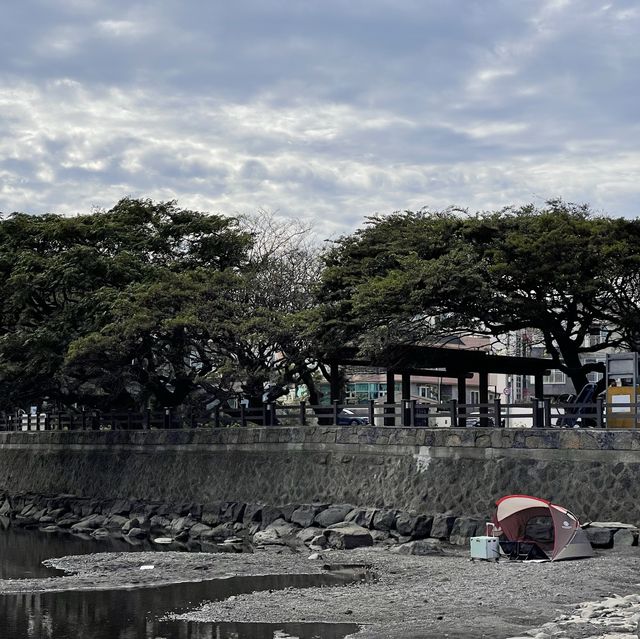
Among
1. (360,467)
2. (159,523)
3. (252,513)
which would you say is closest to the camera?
(360,467)

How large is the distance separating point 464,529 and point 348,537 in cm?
309

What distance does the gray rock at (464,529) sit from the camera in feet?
90.4

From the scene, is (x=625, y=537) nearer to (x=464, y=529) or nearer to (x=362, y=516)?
(x=464, y=529)

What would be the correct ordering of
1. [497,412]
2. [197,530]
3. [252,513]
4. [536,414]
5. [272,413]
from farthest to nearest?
[272,413] < [197,530] < [252,513] < [497,412] < [536,414]

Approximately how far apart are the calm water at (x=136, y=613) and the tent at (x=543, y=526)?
3.89 meters

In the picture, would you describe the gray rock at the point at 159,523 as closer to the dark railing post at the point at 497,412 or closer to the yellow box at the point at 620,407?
the dark railing post at the point at 497,412

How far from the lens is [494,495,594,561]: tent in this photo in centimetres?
2395

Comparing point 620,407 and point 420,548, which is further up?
point 620,407

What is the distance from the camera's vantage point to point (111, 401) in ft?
150

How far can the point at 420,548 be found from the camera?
26734 mm

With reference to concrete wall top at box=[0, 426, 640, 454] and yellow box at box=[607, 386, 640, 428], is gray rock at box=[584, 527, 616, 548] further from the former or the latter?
yellow box at box=[607, 386, 640, 428]

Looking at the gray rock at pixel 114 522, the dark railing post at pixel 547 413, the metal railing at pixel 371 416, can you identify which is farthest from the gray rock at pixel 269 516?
the dark railing post at pixel 547 413

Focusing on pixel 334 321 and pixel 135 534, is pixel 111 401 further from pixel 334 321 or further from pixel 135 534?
pixel 334 321

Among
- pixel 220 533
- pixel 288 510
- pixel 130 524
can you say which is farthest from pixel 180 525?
pixel 288 510
